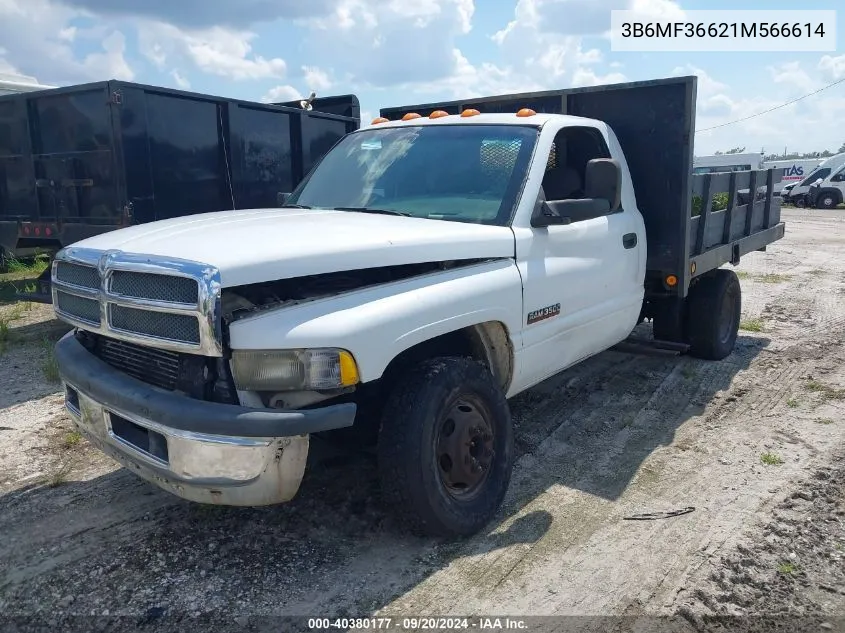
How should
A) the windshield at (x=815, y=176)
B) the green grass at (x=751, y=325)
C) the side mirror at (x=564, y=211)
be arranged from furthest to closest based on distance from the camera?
1. the windshield at (x=815, y=176)
2. the green grass at (x=751, y=325)
3. the side mirror at (x=564, y=211)

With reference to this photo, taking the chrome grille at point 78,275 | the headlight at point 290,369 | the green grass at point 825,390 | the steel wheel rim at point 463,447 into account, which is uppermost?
the chrome grille at point 78,275

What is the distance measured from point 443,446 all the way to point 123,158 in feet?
16.2

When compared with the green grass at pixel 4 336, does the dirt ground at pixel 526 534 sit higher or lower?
lower

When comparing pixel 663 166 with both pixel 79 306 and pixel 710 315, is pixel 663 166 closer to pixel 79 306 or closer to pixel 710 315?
pixel 710 315

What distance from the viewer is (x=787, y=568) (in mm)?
3225

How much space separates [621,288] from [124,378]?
129 inches

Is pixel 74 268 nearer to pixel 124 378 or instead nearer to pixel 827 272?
pixel 124 378

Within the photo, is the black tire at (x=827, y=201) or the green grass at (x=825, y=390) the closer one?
the green grass at (x=825, y=390)

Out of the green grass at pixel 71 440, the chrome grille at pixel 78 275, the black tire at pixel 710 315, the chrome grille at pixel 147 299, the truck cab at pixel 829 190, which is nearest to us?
the chrome grille at pixel 147 299

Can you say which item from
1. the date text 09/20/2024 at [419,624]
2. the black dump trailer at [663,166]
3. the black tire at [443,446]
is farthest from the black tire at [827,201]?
the date text 09/20/2024 at [419,624]

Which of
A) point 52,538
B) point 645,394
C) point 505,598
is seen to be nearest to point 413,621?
point 505,598

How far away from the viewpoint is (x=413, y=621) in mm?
2883

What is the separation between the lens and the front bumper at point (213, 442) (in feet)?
9.12

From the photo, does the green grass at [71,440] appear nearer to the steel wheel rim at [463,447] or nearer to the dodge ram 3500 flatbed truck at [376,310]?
the dodge ram 3500 flatbed truck at [376,310]
